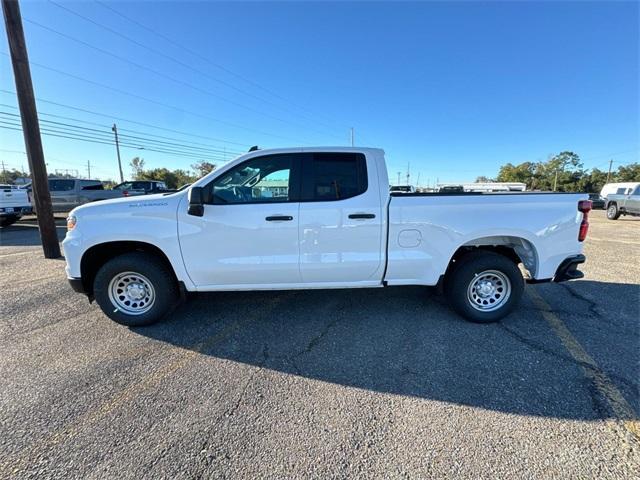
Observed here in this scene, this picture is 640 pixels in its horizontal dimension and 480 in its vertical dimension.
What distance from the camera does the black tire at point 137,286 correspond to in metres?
3.35

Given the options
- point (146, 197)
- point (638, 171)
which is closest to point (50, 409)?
point (146, 197)

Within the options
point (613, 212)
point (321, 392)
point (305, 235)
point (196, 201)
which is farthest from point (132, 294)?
point (613, 212)

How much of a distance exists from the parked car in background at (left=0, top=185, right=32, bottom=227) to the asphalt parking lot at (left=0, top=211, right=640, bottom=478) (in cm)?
1073

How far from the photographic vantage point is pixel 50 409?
2.28 metres

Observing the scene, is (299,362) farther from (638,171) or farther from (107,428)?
(638,171)

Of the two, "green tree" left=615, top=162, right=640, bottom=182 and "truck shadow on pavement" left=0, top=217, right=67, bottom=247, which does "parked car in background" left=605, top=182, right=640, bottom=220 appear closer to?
"truck shadow on pavement" left=0, top=217, right=67, bottom=247

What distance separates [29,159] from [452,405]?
8.98 metres

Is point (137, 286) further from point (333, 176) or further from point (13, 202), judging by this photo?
point (13, 202)

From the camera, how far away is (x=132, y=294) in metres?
3.50

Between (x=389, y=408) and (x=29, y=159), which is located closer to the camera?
(x=389, y=408)

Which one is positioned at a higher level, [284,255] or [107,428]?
[284,255]

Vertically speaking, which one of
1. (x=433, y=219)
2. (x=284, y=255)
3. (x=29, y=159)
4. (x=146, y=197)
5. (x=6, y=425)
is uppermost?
(x=29, y=159)

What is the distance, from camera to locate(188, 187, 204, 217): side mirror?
305 cm

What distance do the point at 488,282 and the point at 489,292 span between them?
12cm
